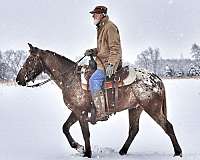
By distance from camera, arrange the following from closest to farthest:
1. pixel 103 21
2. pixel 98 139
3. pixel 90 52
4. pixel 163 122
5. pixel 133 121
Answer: pixel 103 21, pixel 163 122, pixel 90 52, pixel 133 121, pixel 98 139

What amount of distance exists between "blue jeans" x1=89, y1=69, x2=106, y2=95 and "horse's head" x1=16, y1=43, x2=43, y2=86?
1072 mm

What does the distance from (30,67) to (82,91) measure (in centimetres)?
105

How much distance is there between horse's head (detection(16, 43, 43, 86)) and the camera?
8164mm

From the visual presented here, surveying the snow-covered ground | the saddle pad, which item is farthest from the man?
the snow-covered ground

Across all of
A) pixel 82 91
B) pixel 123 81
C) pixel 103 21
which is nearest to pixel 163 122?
pixel 123 81

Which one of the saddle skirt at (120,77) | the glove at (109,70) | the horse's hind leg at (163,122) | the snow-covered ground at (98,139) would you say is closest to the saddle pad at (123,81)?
the saddle skirt at (120,77)

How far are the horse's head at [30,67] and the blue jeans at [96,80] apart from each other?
107 centimetres

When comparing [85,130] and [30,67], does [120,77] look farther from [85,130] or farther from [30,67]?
[30,67]

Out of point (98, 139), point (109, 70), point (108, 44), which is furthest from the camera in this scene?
point (98, 139)

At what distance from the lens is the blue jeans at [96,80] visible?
7.84 meters

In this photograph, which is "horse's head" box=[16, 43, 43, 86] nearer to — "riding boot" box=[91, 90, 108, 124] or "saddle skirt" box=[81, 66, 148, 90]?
"saddle skirt" box=[81, 66, 148, 90]

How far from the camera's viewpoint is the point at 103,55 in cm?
794

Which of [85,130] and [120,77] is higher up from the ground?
[120,77]

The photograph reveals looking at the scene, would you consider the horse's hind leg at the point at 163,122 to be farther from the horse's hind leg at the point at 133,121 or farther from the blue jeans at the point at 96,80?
the blue jeans at the point at 96,80
